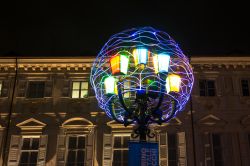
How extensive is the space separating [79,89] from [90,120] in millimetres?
1861

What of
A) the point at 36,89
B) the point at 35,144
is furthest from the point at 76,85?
the point at 35,144

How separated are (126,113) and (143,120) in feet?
1.66

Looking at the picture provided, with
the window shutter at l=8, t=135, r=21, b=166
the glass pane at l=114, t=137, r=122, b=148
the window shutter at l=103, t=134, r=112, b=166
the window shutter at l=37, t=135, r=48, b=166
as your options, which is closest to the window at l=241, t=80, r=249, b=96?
the glass pane at l=114, t=137, r=122, b=148

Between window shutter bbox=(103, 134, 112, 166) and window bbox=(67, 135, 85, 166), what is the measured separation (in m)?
1.05

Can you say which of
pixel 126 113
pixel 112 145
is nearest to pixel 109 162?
pixel 112 145

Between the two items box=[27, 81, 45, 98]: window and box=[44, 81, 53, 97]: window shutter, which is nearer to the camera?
box=[44, 81, 53, 97]: window shutter

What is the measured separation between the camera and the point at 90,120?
18.8m

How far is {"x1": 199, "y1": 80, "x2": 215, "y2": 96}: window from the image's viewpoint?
19594 mm

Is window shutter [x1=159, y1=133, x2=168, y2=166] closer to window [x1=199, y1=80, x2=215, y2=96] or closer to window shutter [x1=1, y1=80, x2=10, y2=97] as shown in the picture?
window [x1=199, y1=80, x2=215, y2=96]

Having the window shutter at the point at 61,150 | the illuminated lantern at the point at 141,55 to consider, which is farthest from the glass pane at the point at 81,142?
the illuminated lantern at the point at 141,55

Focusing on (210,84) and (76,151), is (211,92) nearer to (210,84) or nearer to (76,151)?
(210,84)

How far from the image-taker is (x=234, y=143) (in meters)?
18.3

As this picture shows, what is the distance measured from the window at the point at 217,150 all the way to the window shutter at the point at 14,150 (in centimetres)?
957

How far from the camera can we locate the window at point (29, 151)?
1805 cm
